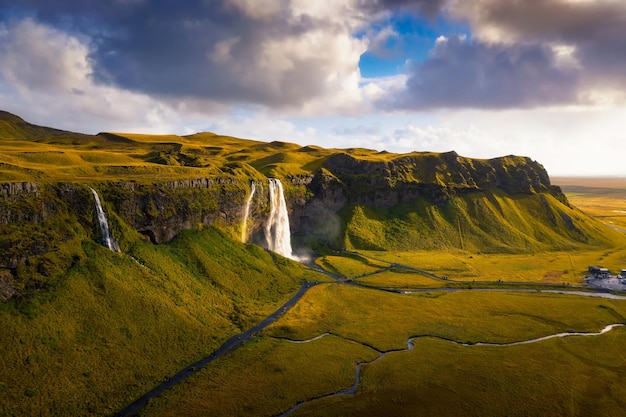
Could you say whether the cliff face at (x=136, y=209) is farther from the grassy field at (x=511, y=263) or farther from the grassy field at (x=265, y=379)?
the grassy field at (x=511, y=263)

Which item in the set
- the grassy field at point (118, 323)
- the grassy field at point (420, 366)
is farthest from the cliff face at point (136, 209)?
the grassy field at point (420, 366)

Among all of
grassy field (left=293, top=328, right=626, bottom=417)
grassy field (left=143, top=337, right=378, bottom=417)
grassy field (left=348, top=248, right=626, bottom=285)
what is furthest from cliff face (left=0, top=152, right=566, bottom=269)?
grassy field (left=293, top=328, right=626, bottom=417)

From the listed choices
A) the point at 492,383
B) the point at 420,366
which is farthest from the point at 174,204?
the point at 492,383

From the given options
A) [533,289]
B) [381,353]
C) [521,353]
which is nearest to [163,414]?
[381,353]

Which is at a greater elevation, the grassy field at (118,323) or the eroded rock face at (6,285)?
the eroded rock face at (6,285)

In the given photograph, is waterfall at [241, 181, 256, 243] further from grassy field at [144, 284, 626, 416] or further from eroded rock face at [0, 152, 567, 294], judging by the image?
grassy field at [144, 284, 626, 416]

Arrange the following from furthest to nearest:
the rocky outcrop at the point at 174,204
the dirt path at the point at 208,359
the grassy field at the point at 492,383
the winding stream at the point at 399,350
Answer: the rocky outcrop at the point at 174,204 < the winding stream at the point at 399,350 < the grassy field at the point at 492,383 < the dirt path at the point at 208,359
